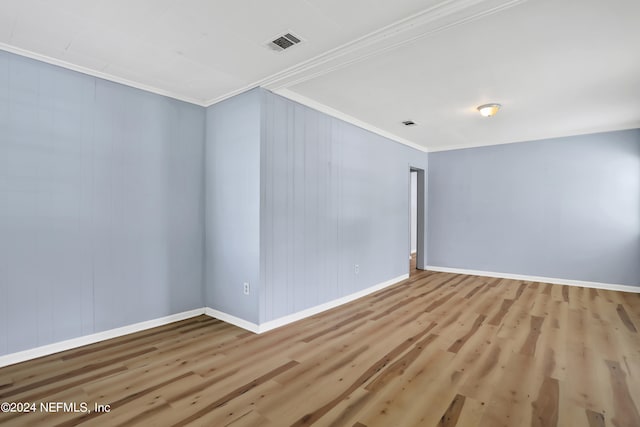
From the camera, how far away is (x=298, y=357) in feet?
8.79

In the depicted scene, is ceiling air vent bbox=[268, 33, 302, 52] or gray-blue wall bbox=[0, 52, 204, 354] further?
gray-blue wall bbox=[0, 52, 204, 354]

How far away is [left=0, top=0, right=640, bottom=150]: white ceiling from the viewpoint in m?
2.06

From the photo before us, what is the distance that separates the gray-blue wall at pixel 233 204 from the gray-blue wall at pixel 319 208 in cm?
11

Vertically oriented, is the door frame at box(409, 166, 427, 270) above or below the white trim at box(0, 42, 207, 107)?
below

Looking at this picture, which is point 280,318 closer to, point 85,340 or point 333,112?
point 85,340

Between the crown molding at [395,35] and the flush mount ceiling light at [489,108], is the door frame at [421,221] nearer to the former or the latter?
the flush mount ceiling light at [489,108]

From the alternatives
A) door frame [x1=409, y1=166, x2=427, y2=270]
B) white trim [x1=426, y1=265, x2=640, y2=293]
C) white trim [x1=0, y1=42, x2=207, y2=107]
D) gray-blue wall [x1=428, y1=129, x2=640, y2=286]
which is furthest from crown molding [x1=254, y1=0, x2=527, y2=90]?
white trim [x1=426, y1=265, x2=640, y2=293]

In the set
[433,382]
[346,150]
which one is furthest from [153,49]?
[433,382]

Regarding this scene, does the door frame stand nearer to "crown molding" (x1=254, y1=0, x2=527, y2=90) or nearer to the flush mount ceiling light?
the flush mount ceiling light

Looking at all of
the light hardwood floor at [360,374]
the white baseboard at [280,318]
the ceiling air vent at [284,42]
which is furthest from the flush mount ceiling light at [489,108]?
the white baseboard at [280,318]

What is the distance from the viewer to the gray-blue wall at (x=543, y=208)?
16.4ft

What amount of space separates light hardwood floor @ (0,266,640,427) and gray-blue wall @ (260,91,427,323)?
484 mm

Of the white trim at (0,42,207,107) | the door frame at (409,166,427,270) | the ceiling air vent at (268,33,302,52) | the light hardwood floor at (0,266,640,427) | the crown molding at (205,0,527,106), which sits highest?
the ceiling air vent at (268,33,302,52)

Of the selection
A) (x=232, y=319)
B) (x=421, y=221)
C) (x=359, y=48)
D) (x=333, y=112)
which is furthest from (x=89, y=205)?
(x=421, y=221)
